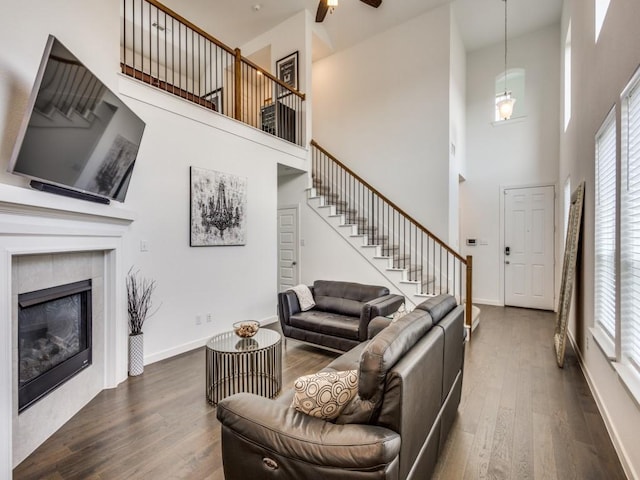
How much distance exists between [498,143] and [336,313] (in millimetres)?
4887

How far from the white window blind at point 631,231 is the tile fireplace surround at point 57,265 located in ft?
11.5

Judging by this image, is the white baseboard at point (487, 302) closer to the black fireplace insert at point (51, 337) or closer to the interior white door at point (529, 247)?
the interior white door at point (529, 247)

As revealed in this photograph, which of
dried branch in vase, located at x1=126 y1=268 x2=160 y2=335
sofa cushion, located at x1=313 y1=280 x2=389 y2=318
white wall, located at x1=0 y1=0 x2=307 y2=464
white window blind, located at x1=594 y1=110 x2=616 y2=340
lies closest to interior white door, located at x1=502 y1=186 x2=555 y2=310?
white window blind, located at x1=594 y1=110 x2=616 y2=340

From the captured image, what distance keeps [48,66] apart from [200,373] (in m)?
2.72

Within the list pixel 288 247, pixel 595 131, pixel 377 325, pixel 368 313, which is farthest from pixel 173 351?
pixel 595 131

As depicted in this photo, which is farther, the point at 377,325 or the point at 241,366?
the point at 377,325

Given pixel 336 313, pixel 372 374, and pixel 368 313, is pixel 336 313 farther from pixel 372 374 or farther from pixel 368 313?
pixel 372 374

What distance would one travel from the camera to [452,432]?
2.18 metres

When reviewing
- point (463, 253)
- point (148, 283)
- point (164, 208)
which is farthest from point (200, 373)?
point (463, 253)

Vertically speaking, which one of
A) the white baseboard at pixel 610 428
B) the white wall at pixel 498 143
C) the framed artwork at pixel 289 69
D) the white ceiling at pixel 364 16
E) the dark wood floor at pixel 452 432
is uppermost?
the white ceiling at pixel 364 16

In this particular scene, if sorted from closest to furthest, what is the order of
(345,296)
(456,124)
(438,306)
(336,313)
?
(438,306), (336,313), (345,296), (456,124)

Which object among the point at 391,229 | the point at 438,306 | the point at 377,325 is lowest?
the point at 377,325

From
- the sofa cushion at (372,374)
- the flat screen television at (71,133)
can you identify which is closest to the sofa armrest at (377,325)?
the sofa cushion at (372,374)

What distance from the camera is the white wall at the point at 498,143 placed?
Answer: 5.71 metres
